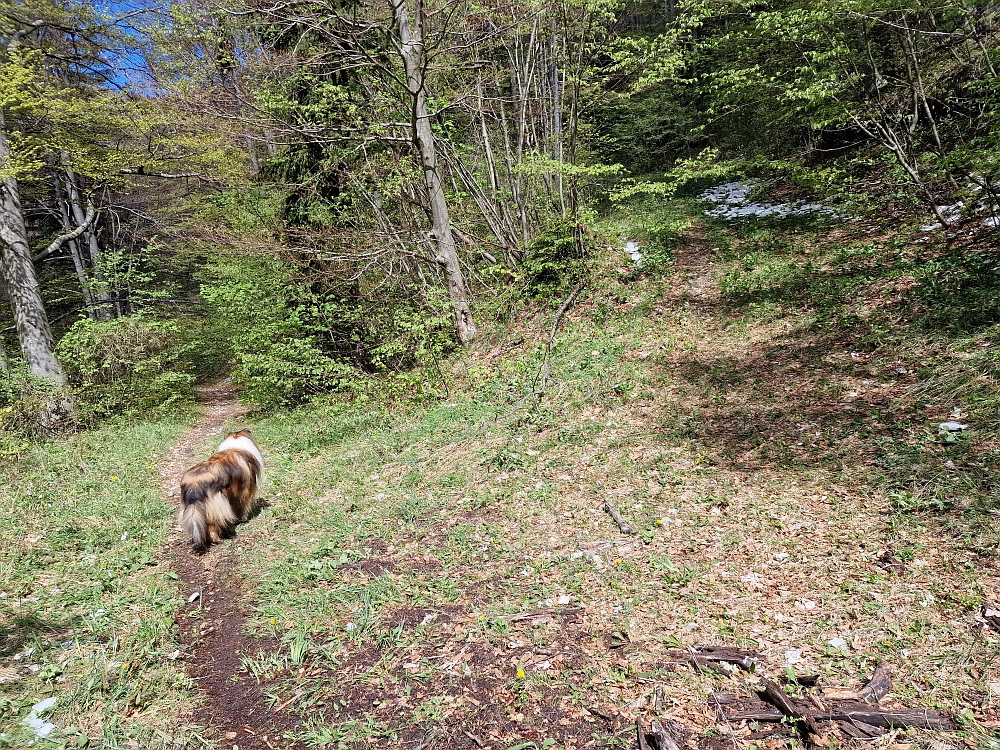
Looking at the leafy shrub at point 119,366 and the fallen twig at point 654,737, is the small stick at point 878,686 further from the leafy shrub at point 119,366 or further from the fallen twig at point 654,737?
the leafy shrub at point 119,366

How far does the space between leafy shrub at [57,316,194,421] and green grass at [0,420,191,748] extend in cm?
583

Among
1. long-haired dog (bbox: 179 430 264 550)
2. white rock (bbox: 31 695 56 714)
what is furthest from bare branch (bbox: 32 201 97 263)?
white rock (bbox: 31 695 56 714)

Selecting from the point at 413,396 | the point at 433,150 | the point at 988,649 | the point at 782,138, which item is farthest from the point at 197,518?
the point at 782,138

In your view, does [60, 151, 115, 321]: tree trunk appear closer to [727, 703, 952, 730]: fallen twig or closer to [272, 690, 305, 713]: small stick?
[272, 690, 305, 713]: small stick

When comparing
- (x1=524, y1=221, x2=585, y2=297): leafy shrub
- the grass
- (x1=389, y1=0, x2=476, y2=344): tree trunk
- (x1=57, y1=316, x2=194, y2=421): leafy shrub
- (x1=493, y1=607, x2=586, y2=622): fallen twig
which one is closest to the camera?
the grass

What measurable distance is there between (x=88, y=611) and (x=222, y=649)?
4.33 ft

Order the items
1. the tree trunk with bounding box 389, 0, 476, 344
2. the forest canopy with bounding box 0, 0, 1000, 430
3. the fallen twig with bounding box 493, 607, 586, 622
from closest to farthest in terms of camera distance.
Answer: the fallen twig with bounding box 493, 607, 586, 622
the forest canopy with bounding box 0, 0, 1000, 430
the tree trunk with bounding box 389, 0, 476, 344

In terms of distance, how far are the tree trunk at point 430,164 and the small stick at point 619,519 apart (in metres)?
6.40

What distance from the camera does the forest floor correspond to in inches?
119

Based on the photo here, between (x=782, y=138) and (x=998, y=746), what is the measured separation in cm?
1529

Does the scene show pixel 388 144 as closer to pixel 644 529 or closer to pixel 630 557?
pixel 644 529

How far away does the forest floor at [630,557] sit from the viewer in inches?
119

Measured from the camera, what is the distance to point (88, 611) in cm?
412

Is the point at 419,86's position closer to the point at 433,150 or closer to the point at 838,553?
the point at 433,150
